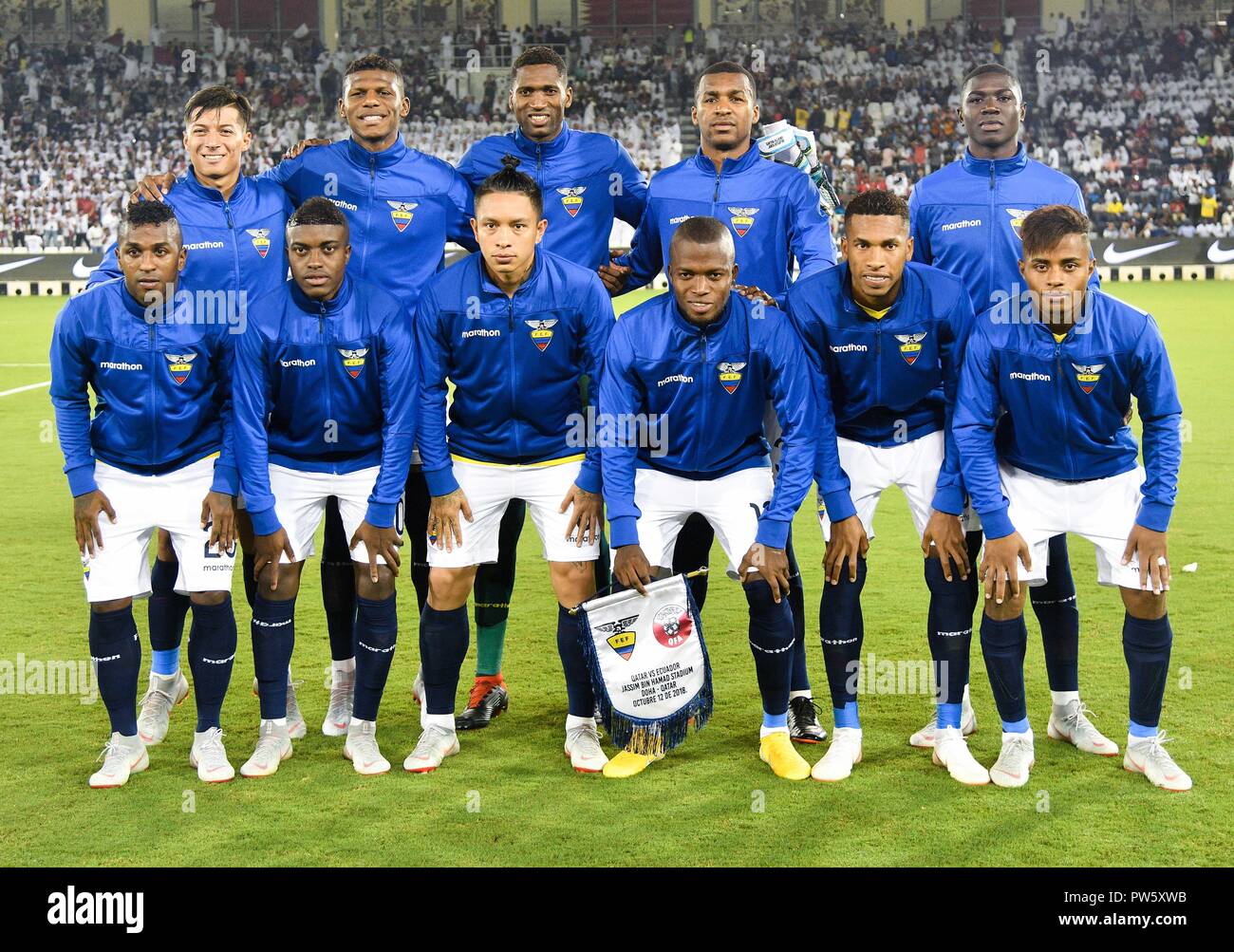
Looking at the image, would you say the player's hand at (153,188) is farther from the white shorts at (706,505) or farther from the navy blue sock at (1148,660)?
the navy blue sock at (1148,660)

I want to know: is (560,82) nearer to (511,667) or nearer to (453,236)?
(453,236)

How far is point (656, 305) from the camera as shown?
5.09 meters

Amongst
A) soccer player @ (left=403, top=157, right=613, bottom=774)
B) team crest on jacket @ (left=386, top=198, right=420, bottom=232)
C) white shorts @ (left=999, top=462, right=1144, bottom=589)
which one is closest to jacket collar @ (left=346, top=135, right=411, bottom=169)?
team crest on jacket @ (left=386, top=198, right=420, bottom=232)

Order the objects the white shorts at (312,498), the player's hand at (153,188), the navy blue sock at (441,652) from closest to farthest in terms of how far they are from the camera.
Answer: the white shorts at (312,498) → the navy blue sock at (441,652) → the player's hand at (153,188)

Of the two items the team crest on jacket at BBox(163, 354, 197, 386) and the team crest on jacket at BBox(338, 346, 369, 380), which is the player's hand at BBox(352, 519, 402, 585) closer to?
the team crest on jacket at BBox(338, 346, 369, 380)

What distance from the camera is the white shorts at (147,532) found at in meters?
4.91

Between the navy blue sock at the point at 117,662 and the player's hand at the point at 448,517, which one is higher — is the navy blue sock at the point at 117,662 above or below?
below

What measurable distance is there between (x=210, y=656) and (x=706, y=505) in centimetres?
195

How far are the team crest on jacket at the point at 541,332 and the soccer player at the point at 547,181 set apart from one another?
759 millimetres

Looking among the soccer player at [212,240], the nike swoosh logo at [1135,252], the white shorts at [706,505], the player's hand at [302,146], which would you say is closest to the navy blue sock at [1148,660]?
the white shorts at [706,505]

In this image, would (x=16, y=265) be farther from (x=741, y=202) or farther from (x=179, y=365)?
(x=741, y=202)

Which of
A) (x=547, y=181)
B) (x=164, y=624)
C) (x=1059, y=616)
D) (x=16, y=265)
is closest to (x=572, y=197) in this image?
(x=547, y=181)

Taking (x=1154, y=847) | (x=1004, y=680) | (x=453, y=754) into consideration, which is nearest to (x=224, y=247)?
(x=453, y=754)

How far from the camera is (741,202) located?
225 inches
